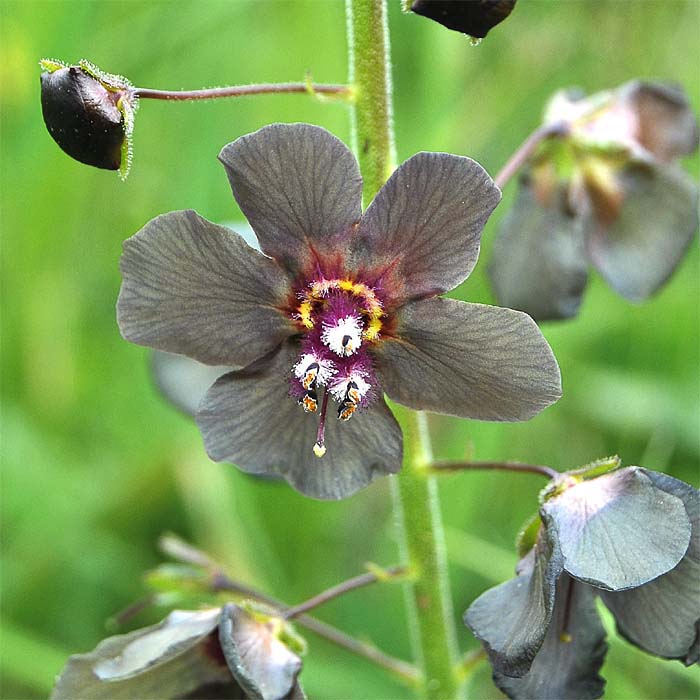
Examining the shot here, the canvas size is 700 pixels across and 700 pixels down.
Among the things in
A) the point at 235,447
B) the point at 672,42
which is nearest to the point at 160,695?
the point at 235,447

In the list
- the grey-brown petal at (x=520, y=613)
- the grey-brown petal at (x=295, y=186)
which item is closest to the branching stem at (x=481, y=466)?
the grey-brown petal at (x=520, y=613)

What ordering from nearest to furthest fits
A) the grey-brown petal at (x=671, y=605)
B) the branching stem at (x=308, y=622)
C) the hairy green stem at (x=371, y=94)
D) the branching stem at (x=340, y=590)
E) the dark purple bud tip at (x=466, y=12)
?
the dark purple bud tip at (x=466, y=12) < the grey-brown petal at (x=671, y=605) < the hairy green stem at (x=371, y=94) < the branching stem at (x=340, y=590) < the branching stem at (x=308, y=622)

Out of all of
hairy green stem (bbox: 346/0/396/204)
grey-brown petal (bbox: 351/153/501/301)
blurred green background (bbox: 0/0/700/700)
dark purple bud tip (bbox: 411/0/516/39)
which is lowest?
blurred green background (bbox: 0/0/700/700)

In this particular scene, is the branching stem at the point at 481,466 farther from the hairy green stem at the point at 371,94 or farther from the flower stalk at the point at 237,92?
the flower stalk at the point at 237,92

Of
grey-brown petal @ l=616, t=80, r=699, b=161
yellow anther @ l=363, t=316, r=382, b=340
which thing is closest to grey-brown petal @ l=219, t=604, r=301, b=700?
Answer: yellow anther @ l=363, t=316, r=382, b=340

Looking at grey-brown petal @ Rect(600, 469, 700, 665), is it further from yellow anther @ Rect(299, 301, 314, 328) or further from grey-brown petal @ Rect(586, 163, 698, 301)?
grey-brown petal @ Rect(586, 163, 698, 301)

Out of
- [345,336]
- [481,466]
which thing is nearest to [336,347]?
[345,336]
